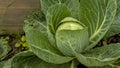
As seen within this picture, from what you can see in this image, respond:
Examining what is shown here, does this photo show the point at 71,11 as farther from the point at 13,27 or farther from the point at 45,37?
the point at 13,27

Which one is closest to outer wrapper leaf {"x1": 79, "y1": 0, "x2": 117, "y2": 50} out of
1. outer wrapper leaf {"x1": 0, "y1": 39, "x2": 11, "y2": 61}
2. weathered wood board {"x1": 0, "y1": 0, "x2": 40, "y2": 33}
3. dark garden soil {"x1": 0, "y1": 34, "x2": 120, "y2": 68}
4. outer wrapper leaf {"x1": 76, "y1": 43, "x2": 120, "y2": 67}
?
outer wrapper leaf {"x1": 76, "y1": 43, "x2": 120, "y2": 67}

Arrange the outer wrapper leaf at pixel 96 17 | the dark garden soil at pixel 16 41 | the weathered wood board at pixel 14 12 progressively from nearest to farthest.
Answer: the outer wrapper leaf at pixel 96 17 → the dark garden soil at pixel 16 41 → the weathered wood board at pixel 14 12

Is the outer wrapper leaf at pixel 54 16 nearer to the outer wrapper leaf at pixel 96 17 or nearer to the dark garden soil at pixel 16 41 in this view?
the outer wrapper leaf at pixel 96 17

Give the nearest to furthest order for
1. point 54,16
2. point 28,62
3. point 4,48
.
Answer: point 54,16
point 28,62
point 4,48

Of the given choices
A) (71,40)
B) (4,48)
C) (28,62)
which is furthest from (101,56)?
(4,48)

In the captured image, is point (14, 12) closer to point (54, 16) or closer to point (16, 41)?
point (16, 41)

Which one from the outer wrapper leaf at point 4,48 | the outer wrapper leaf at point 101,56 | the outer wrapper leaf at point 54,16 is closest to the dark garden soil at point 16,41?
the outer wrapper leaf at point 4,48

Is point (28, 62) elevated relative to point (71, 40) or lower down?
lower down
